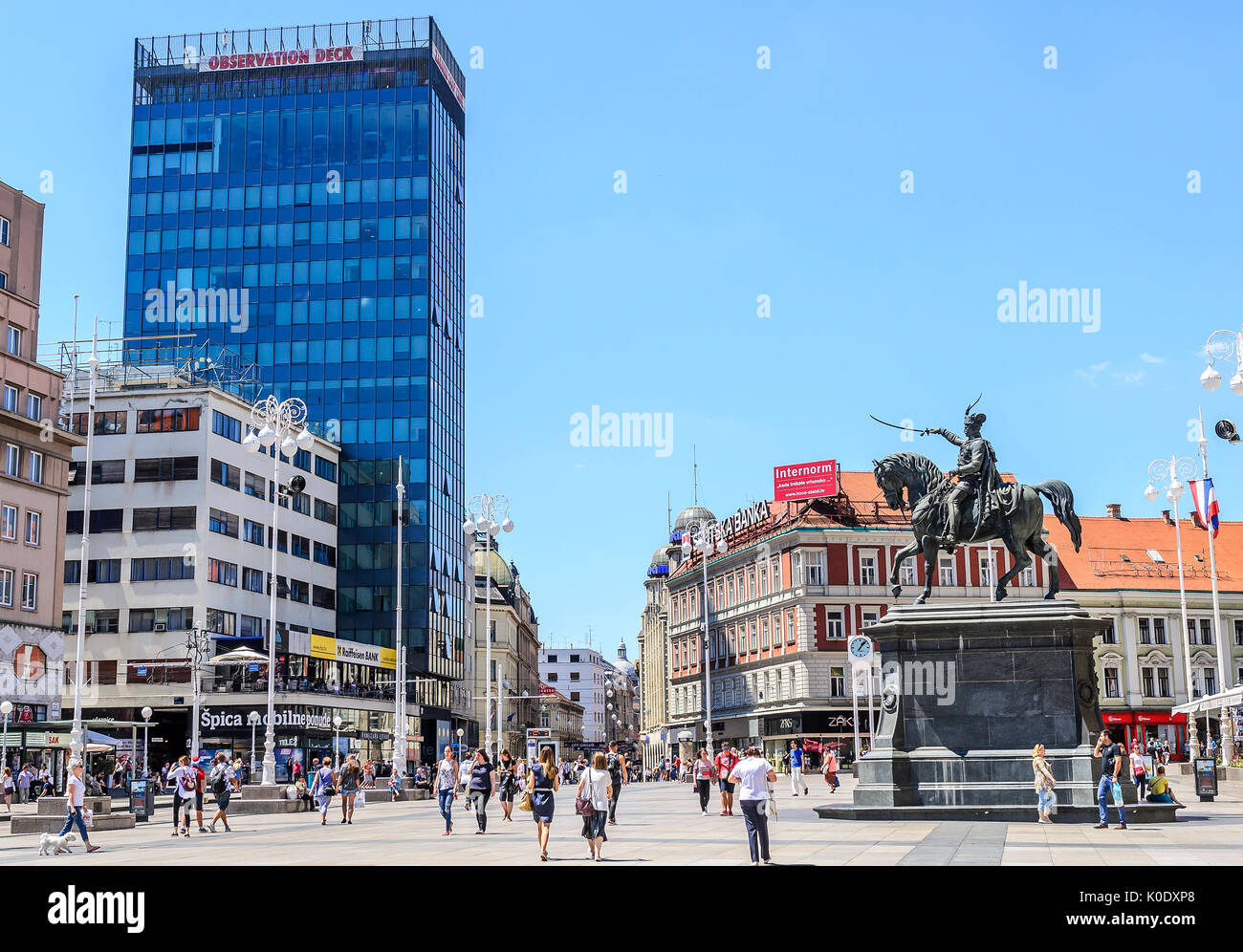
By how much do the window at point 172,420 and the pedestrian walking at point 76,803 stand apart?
54557 mm

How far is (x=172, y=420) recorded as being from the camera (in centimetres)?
7775

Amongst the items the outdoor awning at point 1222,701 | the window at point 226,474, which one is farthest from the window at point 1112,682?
the window at point 226,474

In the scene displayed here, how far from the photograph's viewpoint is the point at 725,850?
22969mm

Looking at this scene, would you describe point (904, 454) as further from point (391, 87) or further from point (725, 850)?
point (391, 87)

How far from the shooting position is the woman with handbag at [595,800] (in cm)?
2108

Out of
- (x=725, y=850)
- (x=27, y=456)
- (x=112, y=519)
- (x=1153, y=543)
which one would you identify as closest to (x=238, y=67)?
(x=112, y=519)

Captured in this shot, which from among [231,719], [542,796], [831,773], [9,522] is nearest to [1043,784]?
[542,796]

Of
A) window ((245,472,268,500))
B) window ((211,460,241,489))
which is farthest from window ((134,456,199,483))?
window ((245,472,268,500))

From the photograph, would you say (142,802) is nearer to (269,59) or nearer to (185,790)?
(185,790)

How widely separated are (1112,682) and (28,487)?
68406 mm

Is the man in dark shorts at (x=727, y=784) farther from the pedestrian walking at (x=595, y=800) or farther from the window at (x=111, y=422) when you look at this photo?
the window at (x=111, y=422)

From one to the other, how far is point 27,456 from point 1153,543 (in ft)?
246

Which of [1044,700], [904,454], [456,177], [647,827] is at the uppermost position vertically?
[456,177]

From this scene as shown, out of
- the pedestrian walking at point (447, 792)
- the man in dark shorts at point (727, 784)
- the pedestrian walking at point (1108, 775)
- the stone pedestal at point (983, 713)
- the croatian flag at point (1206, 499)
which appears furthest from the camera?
the croatian flag at point (1206, 499)
